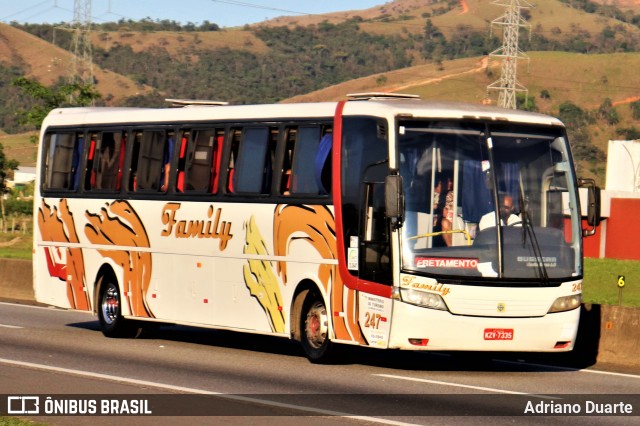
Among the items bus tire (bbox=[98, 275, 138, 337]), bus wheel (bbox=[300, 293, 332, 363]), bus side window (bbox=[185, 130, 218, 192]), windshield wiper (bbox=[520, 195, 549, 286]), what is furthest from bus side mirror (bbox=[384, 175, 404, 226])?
A: bus tire (bbox=[98, 275, 138, 337])

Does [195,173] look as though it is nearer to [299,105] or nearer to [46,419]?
[299,105]

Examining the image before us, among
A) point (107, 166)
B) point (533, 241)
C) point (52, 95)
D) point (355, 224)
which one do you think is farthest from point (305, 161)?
point (52, 95)

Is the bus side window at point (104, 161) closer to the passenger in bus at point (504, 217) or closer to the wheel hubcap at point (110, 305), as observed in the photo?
the wheel hubcap at point (110, 305)

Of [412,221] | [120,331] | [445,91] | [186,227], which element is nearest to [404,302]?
[412,221]

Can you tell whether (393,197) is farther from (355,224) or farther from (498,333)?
(498,333)

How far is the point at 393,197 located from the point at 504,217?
1405mm

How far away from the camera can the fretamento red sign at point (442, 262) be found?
51.7 ft

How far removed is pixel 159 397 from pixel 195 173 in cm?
699

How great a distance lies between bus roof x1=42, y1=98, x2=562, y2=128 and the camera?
645 inches

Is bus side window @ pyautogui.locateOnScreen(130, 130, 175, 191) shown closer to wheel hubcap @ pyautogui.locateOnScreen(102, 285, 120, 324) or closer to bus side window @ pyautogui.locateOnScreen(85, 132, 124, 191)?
bus side window @ pyautogui.locateOnScreen(85, 132, 124, 191)

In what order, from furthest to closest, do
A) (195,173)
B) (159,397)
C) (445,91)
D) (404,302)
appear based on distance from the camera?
(445,91) < (195,173) < (404,302) < (159,397)

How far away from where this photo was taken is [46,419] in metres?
11.8

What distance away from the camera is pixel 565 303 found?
643 inches

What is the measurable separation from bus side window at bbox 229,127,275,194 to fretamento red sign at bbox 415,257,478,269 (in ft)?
10.6
